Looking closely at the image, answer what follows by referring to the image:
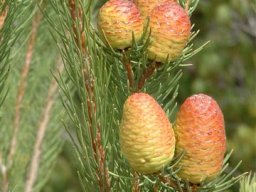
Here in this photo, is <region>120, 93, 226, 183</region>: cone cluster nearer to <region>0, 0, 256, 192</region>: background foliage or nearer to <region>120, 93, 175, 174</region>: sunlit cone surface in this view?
<region>120, 93, 175, 174</region>: sunlit cone surface

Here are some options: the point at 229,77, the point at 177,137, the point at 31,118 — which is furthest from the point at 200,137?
the point at 229,77

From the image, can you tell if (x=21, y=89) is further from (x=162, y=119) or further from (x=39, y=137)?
(x=162, y=119)

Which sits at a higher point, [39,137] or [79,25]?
[79,25]

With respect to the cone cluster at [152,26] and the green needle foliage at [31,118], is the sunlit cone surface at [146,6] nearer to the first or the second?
the cone cluster at [152,26]

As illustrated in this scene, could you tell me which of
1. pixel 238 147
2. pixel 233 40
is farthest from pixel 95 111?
pixel 233 40

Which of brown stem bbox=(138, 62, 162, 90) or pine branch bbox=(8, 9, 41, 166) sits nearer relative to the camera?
brown stem bbox=(138, 62, 162, 90)

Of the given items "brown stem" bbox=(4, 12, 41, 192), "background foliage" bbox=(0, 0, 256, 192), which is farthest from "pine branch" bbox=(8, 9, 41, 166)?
"background foliage" bbox=(0, 0, 256, 192)
